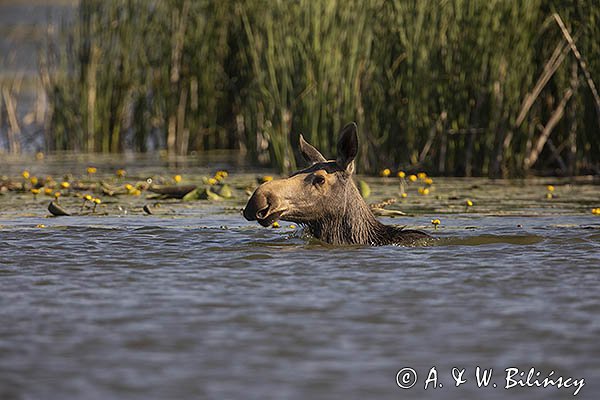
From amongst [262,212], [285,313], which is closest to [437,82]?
[262,212]

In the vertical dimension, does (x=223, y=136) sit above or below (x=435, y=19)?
below

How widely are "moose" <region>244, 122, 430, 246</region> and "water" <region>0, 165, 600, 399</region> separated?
7.5 inches

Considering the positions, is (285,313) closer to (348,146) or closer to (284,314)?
(284,314)

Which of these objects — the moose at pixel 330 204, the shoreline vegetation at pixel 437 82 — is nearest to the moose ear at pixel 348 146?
the moose at pixel 330 204

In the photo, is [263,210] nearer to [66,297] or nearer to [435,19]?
[66,297]

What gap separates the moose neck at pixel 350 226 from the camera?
7480mm

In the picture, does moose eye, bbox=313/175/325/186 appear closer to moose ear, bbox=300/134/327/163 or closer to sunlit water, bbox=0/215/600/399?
moose ear, bbox=300/134/327/163

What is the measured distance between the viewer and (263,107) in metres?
13.5

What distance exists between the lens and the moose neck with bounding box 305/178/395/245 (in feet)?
24.5

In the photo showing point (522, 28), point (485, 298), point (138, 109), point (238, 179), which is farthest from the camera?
point (138, 109)

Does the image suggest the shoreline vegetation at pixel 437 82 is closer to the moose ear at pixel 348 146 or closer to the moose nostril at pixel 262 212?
the moose ear at pixel 348 146

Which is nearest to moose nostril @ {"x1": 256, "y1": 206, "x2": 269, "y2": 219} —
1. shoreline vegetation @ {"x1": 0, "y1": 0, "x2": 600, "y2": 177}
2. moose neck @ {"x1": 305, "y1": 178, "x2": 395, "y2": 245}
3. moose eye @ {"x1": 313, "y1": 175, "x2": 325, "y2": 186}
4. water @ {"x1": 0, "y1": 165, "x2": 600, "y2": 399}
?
water @ {"x1": 0, "y1": 165, "x2": 600, "y2": 399}


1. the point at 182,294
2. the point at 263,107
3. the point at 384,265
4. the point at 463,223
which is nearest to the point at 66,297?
the point at 182,294

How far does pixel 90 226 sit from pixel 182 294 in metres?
3.01
